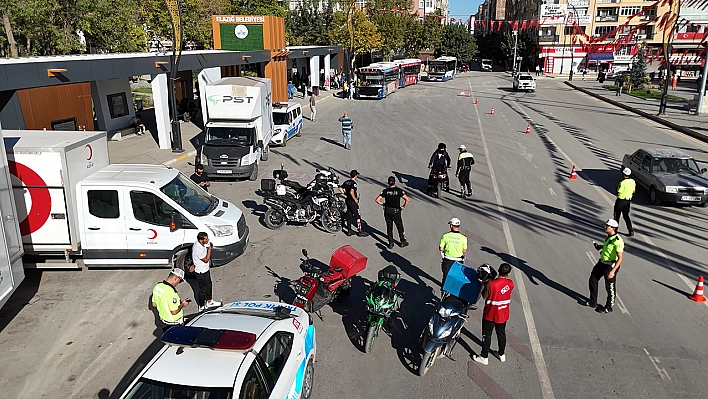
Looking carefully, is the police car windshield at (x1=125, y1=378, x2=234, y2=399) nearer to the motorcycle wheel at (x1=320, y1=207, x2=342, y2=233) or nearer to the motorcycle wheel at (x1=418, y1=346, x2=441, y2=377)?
the motorcycle wheel at (x1=418, y1=346, x2=441, y2=377)

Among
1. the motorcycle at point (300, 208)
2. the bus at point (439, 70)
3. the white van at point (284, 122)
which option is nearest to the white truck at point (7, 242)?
the motorcycle at point (300, 208)

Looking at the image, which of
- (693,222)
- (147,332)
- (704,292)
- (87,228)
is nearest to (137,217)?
(87,228)

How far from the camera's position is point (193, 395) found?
4.71 m

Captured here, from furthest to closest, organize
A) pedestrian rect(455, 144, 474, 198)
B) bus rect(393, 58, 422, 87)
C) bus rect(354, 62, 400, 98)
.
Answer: bus rect(393, 58, 422, 87)
bus rect(354, 62, 400, 98)
pedestrian rect(455, 144, 474, 198)

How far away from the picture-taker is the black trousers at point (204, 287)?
873 centimetres

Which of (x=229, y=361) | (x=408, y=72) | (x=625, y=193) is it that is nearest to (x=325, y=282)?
(x=229, y=361)

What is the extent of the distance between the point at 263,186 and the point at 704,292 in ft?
31.9

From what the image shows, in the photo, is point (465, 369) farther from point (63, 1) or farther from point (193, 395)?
point (63, 1)

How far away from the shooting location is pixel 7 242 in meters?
8.09

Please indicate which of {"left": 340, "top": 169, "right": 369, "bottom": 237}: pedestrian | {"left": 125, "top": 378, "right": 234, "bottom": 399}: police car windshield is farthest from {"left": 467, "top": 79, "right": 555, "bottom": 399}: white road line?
{"left": 125, "top": 378, "right": 234, "bottom": 399}: police car windshield

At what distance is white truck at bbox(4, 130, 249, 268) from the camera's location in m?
9.65

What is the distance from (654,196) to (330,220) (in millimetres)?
9513

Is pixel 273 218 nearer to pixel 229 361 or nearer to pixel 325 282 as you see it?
pixel 325 282

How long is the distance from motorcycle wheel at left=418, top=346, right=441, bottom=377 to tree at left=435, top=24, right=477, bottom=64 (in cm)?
9104
